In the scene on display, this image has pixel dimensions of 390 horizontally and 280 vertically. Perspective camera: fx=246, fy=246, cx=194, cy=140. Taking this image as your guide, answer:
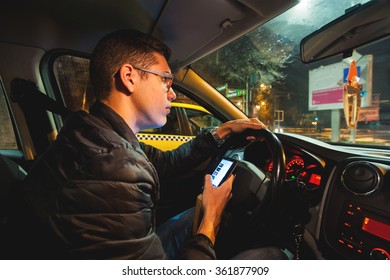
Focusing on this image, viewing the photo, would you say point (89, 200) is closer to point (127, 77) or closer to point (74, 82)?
point (127, 77)

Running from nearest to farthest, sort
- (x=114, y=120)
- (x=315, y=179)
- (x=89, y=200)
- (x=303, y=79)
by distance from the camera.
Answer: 1. (x=89, y=200)
2. (x=114, y=120)
3. (x=315, y=179)
4. (x=303, y=79)

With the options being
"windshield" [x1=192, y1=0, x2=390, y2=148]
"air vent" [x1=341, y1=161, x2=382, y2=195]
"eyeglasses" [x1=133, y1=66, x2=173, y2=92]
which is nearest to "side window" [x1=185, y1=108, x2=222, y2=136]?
"windshield" [x1=192, y1=0, x2=390, y2=148]

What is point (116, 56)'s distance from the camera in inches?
44.8

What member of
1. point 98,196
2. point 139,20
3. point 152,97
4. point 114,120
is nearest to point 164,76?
point 152,97

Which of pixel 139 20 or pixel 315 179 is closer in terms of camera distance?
pixel 315 179

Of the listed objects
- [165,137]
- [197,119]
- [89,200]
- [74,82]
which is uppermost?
[74,82]

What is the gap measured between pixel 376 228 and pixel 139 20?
1937mm

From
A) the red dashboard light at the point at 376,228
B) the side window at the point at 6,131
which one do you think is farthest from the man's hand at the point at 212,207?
the side window at the point at 6,131

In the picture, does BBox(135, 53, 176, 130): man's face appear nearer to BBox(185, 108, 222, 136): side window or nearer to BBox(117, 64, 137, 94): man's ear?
BBox(117, 64, 137, 94): man's ear

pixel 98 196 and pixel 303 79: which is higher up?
pixel 303 79

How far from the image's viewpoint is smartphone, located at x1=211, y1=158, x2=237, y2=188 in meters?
1.35

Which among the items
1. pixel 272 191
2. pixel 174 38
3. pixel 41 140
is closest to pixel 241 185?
pixel 272 191
